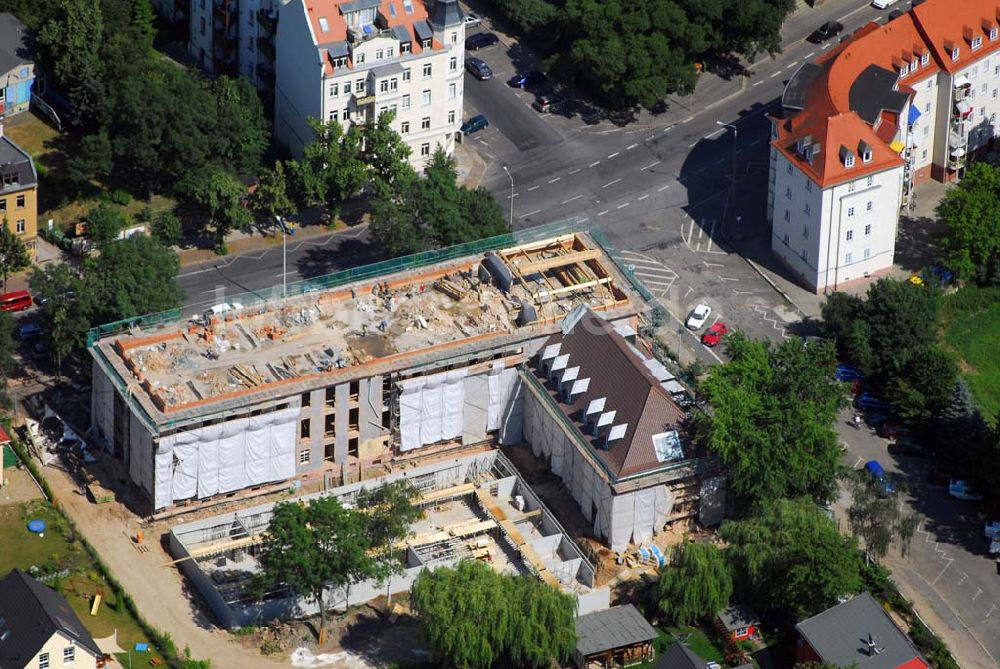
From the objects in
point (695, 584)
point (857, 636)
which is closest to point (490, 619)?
point (695, 584)

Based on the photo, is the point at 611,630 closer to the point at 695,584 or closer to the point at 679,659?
the point at 679,659

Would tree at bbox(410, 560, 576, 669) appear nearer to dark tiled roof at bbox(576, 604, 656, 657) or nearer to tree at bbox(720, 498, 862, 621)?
dark tiled roof at bbox(576, 604, 656, 657)

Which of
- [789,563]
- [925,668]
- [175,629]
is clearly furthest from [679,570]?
[175,629]

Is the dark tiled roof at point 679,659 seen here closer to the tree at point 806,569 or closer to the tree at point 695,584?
the tree at point 695,584

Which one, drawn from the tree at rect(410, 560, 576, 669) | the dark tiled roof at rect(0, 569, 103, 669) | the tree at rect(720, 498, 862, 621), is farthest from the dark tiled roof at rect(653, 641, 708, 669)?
the dark tiled roof at rect(0, 569, 103, 669)

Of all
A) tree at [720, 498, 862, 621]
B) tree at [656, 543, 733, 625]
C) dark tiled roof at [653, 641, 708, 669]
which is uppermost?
tree at [656, 543, 733, 625]
